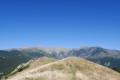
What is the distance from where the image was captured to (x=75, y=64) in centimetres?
5812

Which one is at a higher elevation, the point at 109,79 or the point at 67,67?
the point at 67,67

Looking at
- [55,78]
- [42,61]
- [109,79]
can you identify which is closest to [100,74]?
[109,79]

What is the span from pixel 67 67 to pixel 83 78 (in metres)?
9.29

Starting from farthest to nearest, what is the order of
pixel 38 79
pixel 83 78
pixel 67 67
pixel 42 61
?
pixel 42 61 < pixel 67 67 < pixel 83 78 < pixel 38 79

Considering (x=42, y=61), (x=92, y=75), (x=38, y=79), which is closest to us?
(x=38, y=79)

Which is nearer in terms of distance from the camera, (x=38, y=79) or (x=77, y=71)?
(x=38, y=79)

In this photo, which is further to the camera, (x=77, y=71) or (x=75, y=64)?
(x=75, y=64)

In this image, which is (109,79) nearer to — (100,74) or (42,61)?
(100,74)

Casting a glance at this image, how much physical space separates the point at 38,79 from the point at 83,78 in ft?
54.3

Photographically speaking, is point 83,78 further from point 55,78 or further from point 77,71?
point 55,78

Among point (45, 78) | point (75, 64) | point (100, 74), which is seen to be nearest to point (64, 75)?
point (45, 78)

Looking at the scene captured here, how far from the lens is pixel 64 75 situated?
48406mm

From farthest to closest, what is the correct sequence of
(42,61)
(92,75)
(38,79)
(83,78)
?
(42,61), (92,75), (83,78), (38,79)

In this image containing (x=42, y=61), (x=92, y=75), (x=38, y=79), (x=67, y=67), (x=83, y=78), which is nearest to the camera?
(x=38, y=79)
